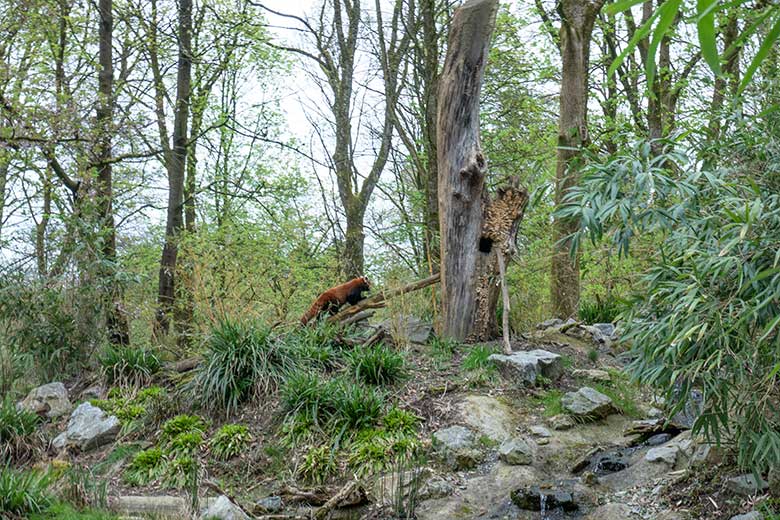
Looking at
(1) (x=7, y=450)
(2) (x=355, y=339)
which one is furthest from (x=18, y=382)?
(2) (x=355, y=339)

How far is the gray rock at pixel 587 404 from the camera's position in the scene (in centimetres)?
555

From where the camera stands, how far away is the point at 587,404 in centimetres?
561

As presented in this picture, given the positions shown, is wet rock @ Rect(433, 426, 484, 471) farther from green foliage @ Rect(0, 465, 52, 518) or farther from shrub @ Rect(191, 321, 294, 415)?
green foliage @ Rect(0, 465, 52, 518)

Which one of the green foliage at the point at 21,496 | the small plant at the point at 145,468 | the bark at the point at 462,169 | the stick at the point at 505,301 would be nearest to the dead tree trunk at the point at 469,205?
the bark at the point at 462,169

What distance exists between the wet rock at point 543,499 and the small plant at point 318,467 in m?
1.30

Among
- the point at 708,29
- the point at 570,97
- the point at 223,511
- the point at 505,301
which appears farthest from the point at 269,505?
the point at 570,97

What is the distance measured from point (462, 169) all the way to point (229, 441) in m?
3.48

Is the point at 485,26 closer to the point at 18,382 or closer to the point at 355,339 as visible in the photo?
the point at 355,339

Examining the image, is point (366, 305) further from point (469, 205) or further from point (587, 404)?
point (587, 404)

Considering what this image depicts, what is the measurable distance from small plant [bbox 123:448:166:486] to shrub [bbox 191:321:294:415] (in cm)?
67

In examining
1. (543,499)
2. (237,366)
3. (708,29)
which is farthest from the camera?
(237,366)

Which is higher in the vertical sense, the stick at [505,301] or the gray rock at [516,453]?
the stick at [505,301]

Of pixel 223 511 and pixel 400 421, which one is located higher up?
pixel 400 421

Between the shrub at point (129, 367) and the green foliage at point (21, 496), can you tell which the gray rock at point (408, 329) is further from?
the green foliage at point (21, 496)
